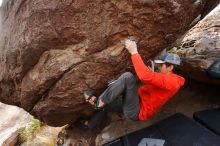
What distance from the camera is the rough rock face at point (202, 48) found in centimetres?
659

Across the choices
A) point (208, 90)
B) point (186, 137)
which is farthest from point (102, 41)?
point (208, 90)

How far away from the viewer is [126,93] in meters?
5.55

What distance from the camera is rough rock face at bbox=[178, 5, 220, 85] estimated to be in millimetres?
6594

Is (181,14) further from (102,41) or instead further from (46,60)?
(46,60)

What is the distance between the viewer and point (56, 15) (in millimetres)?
5004

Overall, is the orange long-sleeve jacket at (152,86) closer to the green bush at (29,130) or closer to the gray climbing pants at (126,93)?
the gray climbing pants at (126,93)

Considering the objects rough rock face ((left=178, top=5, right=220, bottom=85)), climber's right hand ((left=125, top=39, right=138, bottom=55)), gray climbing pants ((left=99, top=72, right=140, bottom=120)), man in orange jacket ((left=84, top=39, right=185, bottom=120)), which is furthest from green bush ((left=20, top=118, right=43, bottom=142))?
climber's right hand ((left=125, top=39, right=138, bottom=55))

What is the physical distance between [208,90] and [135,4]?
3817 millimetres

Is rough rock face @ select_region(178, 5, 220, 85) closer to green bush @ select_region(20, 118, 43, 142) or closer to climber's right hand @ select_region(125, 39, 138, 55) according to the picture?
climber's right hand @ select_region(125, 39, 138, 55)

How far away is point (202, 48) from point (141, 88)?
1.95 meters

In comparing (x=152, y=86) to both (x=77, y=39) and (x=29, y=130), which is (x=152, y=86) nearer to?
(x=77, y=39)

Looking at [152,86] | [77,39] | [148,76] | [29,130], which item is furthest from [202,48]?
[29,130]

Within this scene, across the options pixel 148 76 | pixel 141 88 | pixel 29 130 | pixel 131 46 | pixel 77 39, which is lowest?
pixel 29 130

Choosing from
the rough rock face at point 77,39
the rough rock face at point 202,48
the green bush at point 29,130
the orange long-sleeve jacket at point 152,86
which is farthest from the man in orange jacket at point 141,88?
the green bush at point 29,130
